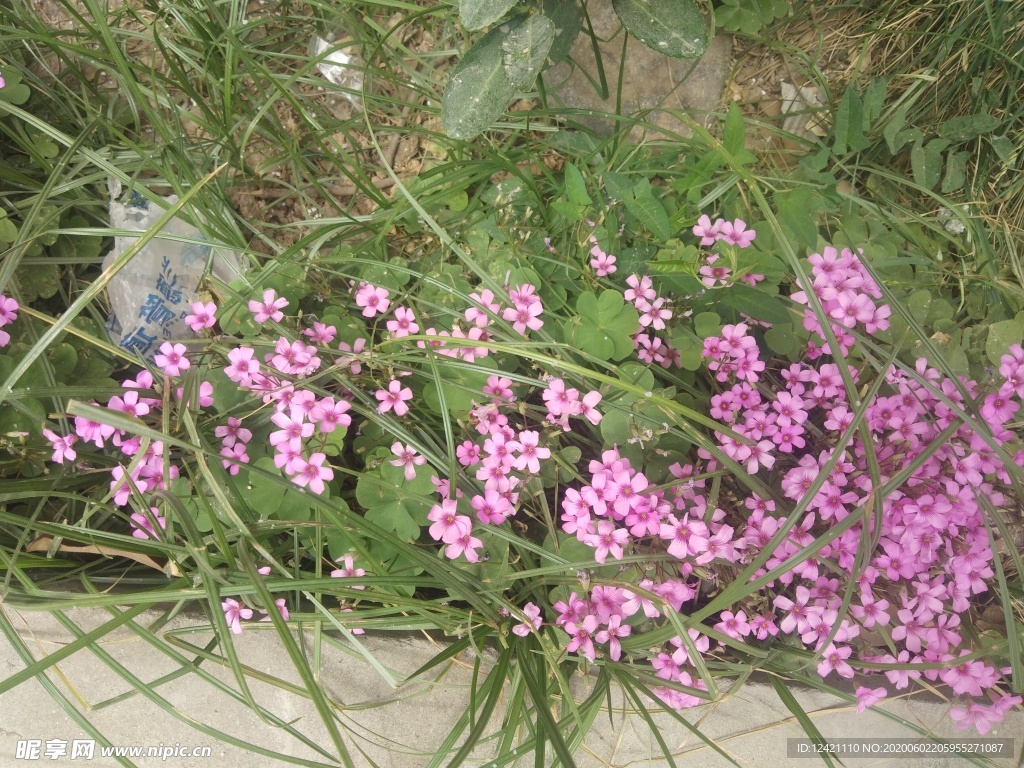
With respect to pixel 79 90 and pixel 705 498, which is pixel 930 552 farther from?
pixel 79 90

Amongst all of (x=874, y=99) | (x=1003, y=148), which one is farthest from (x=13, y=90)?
(x=1003, y=148)

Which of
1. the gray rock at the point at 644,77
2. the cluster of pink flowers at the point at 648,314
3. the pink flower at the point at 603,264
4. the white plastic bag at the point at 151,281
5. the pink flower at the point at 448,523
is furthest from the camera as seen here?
the gray rock at the point at 644,77

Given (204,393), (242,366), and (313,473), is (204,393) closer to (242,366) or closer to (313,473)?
(242,366)

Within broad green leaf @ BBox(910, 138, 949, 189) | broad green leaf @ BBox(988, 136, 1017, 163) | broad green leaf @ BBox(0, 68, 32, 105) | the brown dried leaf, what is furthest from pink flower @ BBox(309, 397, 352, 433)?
broad green leaf @ BBox(988, 136, 1017, 163)

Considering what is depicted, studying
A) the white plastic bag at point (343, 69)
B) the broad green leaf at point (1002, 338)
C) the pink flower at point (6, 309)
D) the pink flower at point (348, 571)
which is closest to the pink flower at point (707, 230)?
the broad green leaf at point (1002, 338)

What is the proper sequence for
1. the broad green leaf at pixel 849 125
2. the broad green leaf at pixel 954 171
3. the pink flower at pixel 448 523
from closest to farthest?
the pink flower at pixel 448 523 → the broad green leaf at pixel 849 125 → the broad green leaf at pixel 954 171

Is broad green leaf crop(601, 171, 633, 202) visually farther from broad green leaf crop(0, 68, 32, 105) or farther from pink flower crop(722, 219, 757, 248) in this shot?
broad green leaf crop(0, 68, 32, 105)

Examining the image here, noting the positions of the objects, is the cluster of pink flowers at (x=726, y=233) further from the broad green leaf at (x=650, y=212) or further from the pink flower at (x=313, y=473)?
the pink flower at (x=313, y=473)

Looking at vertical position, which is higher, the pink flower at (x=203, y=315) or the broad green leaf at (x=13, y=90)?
the broad green leaf at (x=13, y=90)
